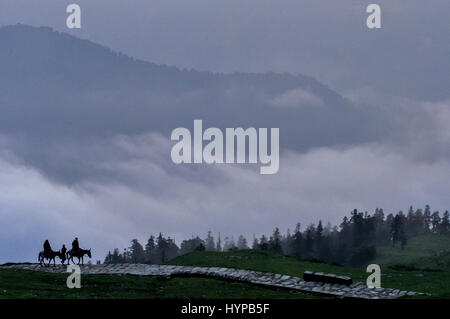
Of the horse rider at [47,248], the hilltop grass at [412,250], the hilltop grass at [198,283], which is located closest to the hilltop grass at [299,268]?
the hilltop grass at [198,283]

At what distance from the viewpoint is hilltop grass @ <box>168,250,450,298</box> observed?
135 ft

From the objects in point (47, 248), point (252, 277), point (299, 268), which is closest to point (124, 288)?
point (252, 277)

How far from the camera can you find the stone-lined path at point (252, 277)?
3778 centimetres

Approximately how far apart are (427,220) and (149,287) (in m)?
169

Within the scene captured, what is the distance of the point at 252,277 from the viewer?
141 ft

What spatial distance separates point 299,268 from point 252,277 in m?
5.53

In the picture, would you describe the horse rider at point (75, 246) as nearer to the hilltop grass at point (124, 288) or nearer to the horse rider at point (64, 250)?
the horse rider at point (64, 250)

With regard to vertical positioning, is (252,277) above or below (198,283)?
above

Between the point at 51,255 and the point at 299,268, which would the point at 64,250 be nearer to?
the point at 51,255

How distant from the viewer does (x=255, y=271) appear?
44.8m

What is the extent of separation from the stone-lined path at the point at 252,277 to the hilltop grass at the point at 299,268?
5.10 feet

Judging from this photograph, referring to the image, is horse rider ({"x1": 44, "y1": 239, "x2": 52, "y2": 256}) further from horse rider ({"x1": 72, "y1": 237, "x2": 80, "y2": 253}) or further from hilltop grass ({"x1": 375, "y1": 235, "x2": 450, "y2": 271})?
hilltop grass ({"x1": 375, "y1": 235, "x2": 450, "y2": 271})
